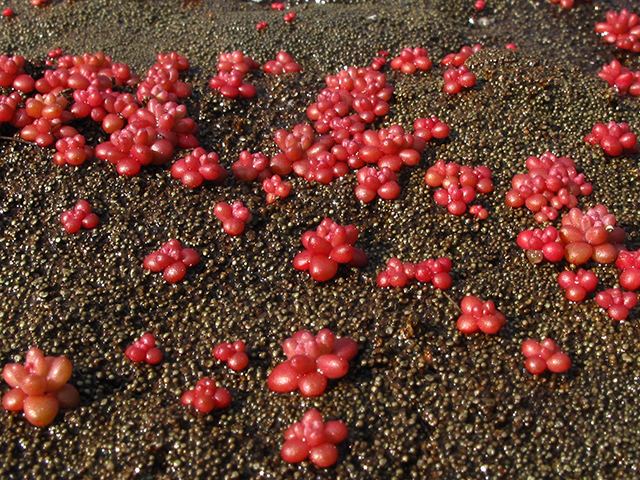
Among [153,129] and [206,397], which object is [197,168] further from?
[206,397]

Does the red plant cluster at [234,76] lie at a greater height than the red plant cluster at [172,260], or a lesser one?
greater

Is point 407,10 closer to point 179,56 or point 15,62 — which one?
point 179,56

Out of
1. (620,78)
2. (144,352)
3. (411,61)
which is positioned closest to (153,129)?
(144,352)

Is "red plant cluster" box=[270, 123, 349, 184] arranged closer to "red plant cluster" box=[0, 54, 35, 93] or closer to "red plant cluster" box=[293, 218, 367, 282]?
"red plant cluster" box=[293, 218, 367, 282]

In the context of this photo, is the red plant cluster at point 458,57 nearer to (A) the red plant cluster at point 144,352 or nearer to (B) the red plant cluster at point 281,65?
(B) the red plant cluster at point 281,65

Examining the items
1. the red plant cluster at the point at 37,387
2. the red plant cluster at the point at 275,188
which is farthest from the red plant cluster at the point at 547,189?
the red plant cluster at the point at 37,387

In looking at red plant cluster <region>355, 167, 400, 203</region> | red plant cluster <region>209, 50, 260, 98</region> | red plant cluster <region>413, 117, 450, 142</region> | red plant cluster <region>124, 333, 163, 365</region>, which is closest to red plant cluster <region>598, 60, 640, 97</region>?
red plant cluster <region>413, 117, 450, 142</region>

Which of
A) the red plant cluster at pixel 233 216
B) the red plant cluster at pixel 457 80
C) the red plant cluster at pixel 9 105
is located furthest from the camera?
the red plant cluster at pixel 457 80
